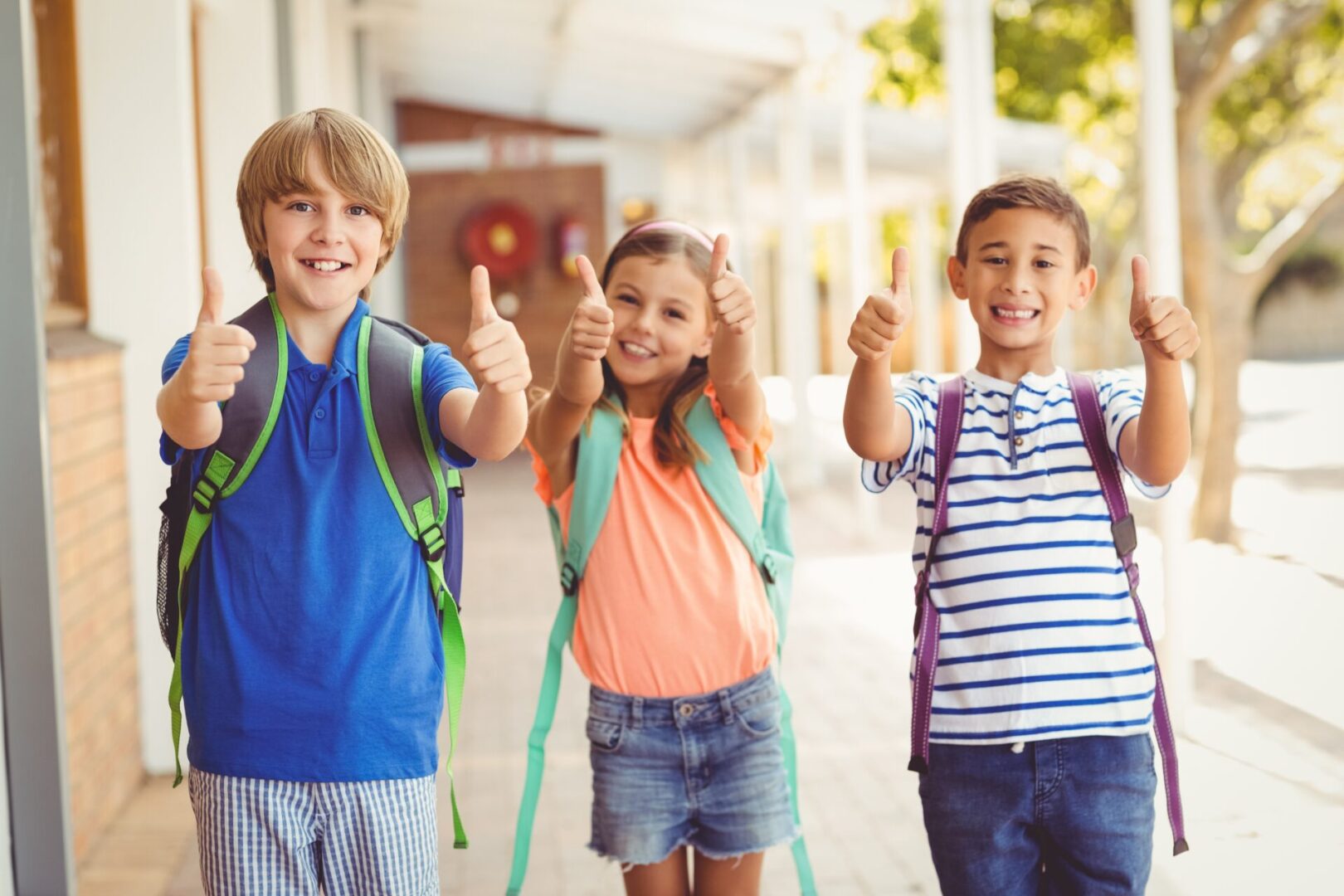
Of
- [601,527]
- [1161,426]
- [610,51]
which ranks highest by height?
Answer: [610,51]

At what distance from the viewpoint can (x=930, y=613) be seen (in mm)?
1969

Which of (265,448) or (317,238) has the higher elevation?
(317,238)

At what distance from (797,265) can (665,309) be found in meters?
9.43

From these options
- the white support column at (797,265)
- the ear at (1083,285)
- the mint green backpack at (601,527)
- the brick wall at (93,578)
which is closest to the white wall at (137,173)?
the brick wall at (93,578)

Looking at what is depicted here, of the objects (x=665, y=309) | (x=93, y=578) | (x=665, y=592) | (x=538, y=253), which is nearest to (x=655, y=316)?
(x=665, y=309)

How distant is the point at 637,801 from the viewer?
7.32ft

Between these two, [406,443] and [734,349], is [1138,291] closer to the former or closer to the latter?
[734,349]

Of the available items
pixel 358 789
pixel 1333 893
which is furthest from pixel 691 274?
pixel 1333 893

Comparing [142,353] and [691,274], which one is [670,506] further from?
[142,353]

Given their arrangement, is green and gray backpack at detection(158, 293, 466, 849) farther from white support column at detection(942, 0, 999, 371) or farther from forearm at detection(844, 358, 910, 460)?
white support column at detection(942, 0, 999, 371)

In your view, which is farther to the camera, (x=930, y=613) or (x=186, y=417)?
(x=930, y=613)

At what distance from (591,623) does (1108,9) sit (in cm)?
1103

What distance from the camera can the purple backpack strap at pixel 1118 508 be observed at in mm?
1924

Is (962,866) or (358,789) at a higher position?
(358,789)
